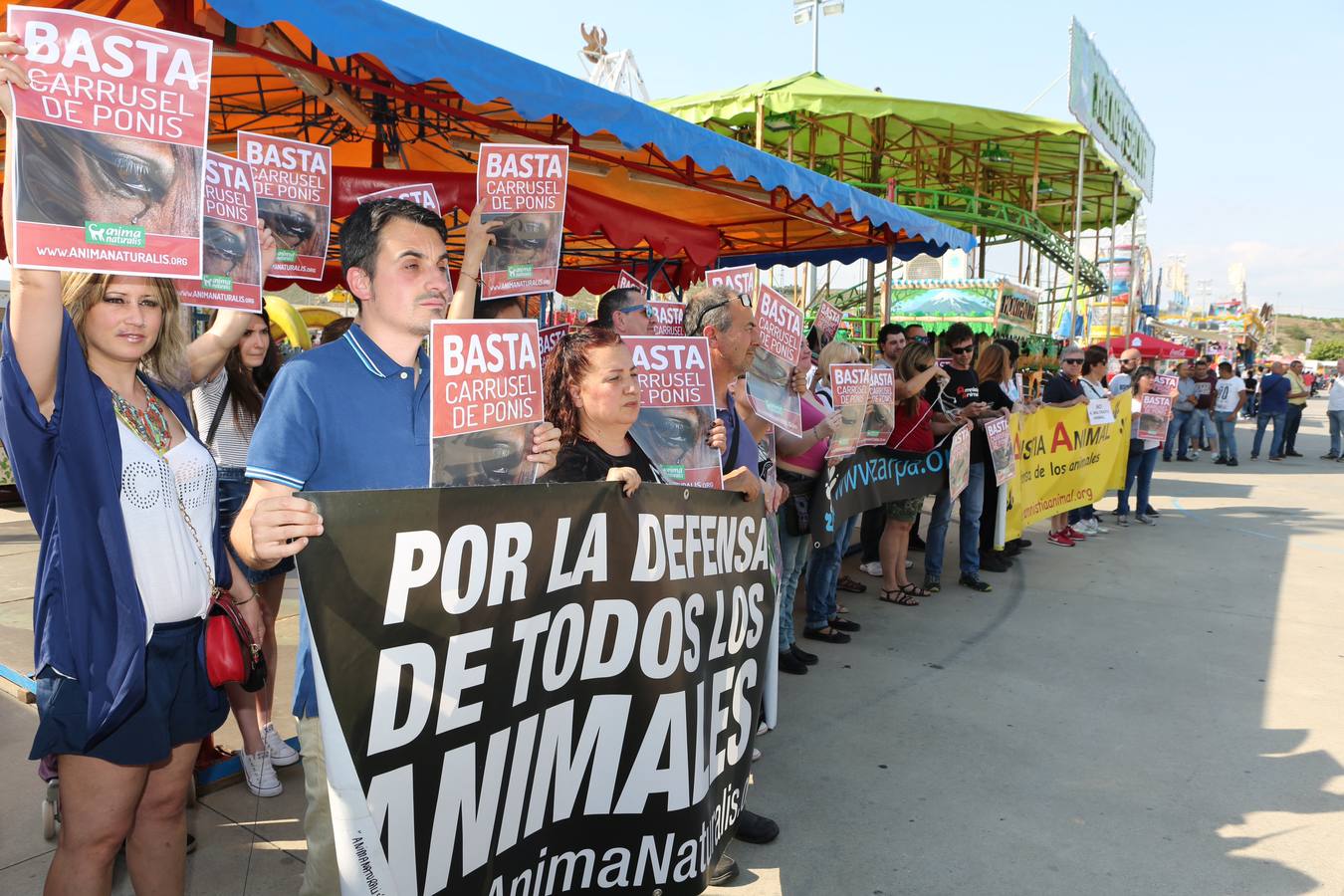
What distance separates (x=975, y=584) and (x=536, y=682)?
5.23 m

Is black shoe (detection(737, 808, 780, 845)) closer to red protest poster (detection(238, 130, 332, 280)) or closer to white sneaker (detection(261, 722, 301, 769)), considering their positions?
white sneaker (detection(261, 722, 301, 769))

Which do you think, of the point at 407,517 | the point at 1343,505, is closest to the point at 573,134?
the point at 407,517

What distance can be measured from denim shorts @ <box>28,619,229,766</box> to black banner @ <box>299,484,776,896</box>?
21.8 inches

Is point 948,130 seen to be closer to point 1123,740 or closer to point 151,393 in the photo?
point 1123,740

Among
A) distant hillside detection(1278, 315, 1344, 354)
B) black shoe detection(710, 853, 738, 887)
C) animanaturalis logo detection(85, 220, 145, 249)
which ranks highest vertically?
distant hillside detection(1278, 315, 1344, 354)

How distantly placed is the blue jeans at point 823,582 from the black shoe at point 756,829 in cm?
226

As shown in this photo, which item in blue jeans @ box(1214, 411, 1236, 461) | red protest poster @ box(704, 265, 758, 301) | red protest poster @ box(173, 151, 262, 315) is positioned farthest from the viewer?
blue jeans @ box(1214, 411, 1236, 461)

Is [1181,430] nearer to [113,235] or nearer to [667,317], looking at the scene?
[667,317]

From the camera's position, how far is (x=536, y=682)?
2074mm

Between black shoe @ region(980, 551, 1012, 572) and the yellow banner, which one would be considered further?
the yellow banner

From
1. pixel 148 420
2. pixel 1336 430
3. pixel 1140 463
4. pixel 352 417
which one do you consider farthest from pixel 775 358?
pixel 1336 430

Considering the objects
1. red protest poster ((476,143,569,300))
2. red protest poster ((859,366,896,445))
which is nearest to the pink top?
red protest poster ((859,366,896,445))

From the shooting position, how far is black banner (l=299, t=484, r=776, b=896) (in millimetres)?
1734

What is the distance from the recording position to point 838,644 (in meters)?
5.24
